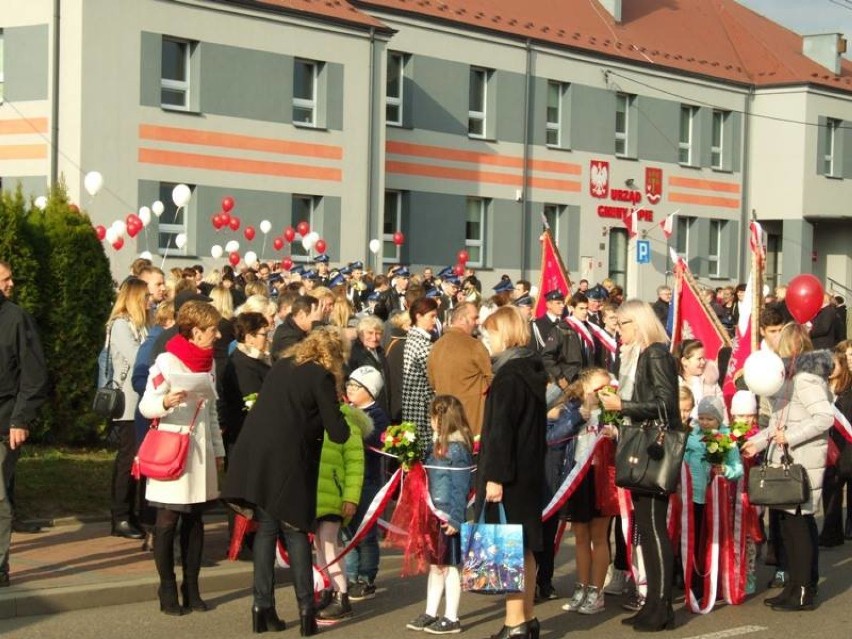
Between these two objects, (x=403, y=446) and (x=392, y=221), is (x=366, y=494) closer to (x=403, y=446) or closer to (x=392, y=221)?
(x=403, y=446)

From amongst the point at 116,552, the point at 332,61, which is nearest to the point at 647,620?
the point at 116,552

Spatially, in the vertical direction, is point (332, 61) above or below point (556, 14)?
below

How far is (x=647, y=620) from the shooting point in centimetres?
972

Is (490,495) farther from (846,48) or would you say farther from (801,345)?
(846,48)

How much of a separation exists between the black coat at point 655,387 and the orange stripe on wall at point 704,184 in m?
36.9

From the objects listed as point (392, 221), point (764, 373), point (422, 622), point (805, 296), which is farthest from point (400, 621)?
point (392, 221)

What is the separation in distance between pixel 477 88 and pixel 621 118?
641cm

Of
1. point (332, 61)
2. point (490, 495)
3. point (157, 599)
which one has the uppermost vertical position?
point (332, 61)

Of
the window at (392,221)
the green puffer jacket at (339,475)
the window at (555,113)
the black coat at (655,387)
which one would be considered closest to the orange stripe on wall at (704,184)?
the window at (555,113)

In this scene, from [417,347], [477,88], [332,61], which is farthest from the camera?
[477,88]

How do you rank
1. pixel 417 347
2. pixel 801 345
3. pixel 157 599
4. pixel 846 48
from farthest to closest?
pixel 846 48 → pixel 417 347 → pixel 801 345 → pixel 157 599

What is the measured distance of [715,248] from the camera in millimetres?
48188

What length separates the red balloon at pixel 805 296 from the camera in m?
14.5

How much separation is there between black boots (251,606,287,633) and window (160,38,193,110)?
22.2m
